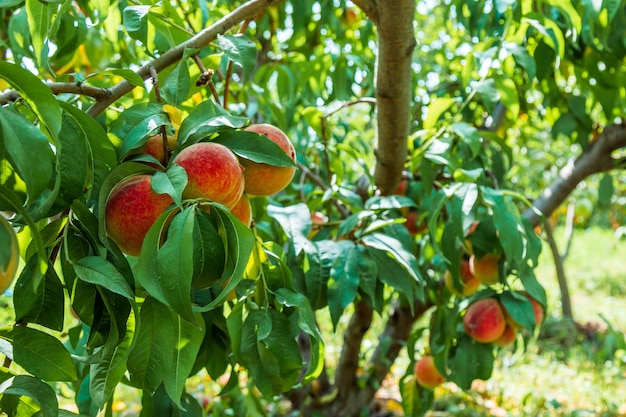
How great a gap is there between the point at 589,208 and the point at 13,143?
410 centimetres

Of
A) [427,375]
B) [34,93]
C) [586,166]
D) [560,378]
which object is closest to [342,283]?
[34,93]

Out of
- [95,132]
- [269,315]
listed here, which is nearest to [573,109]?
[269,315]

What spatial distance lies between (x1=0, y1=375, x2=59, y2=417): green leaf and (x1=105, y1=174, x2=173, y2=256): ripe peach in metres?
0.15

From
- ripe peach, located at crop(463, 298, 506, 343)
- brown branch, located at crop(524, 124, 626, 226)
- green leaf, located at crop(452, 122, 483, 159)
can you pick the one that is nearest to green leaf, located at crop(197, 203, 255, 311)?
green leaf, located at crop(452, 122, 483, 159)

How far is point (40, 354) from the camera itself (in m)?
0.62

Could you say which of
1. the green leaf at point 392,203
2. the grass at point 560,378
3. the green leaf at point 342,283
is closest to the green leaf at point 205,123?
the green leaf at point 342,283

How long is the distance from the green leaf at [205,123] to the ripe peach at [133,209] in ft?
0.25

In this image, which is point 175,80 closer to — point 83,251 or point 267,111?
point 83,251

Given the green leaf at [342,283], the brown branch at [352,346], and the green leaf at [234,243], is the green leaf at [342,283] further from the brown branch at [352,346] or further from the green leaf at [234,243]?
the brown branch at [352,346]

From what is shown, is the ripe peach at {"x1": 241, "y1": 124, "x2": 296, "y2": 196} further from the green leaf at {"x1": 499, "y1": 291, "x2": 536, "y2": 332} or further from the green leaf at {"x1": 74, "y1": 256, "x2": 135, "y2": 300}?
the green leaf at {"x1": 499, "y1": 291, "x2": 536, "y2": 332}

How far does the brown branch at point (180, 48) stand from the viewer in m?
0.71

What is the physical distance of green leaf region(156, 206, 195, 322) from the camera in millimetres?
541

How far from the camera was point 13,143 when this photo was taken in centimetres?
47

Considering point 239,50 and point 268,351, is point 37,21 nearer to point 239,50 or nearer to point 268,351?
point 239,50
